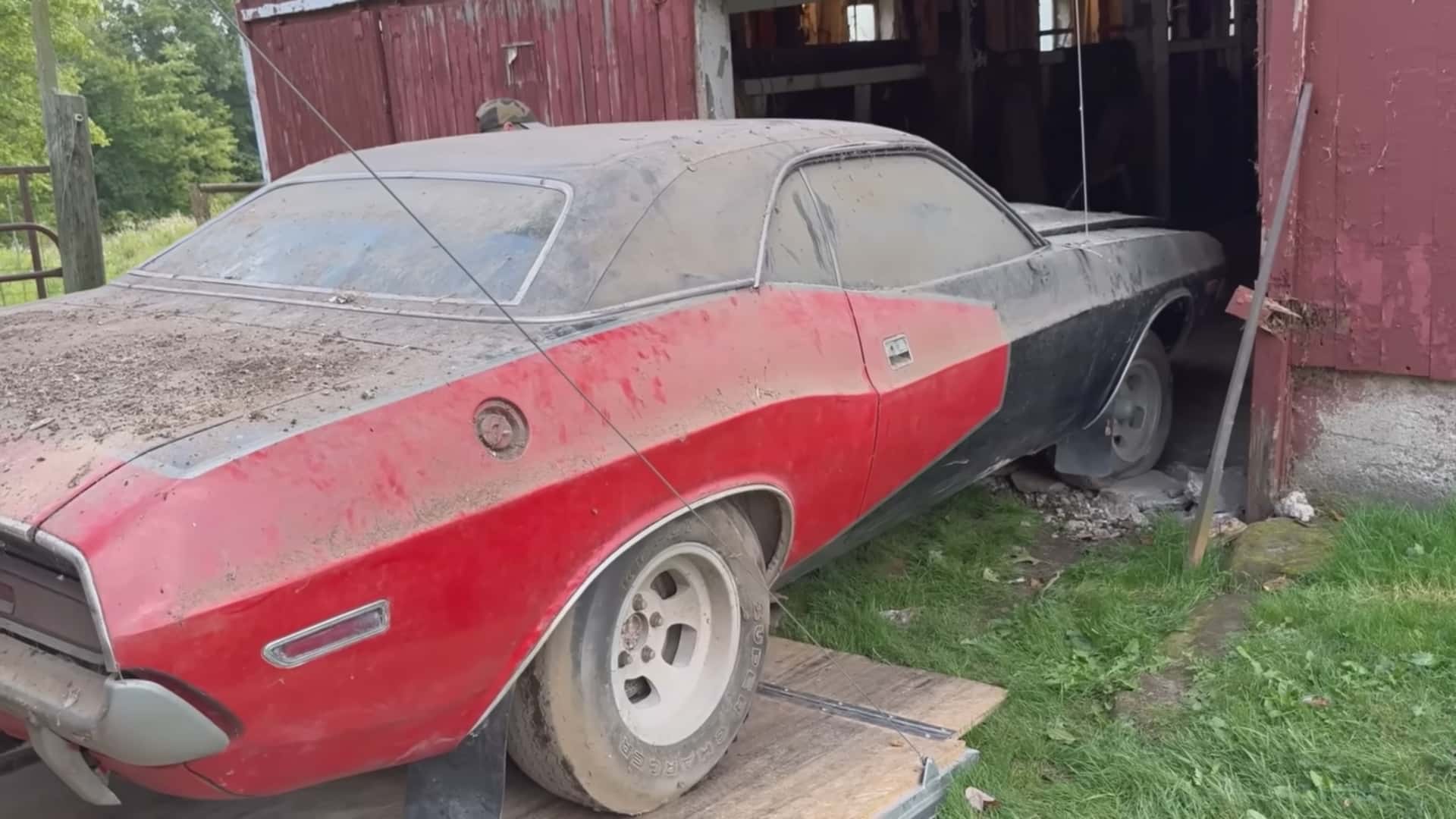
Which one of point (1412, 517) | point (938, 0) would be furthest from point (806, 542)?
point (938, 0)

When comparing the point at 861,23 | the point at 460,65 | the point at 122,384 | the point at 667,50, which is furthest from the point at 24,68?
the point at 122,384

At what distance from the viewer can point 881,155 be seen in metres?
4.09

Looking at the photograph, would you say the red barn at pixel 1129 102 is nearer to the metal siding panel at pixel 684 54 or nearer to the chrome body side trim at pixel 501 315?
the metal siding panel at pixel 684 54

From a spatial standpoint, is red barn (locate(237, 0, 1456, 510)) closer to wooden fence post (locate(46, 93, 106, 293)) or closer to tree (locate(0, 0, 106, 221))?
wooden fence post (locate(46, 93, 106, 293))

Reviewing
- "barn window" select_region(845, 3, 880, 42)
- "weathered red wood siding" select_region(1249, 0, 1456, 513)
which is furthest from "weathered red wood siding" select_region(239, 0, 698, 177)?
"barn window" select_region(845, 3, 880, 42)

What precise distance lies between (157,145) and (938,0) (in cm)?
3669

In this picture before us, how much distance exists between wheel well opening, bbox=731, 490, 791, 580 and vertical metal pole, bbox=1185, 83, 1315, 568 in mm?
1861

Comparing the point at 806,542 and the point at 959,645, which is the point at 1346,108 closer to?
the point at 959,645

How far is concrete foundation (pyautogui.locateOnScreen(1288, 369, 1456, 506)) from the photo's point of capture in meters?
4.63

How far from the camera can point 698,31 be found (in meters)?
7.02

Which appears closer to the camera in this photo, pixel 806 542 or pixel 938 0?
pixel 806 542

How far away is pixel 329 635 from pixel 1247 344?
11.6ft

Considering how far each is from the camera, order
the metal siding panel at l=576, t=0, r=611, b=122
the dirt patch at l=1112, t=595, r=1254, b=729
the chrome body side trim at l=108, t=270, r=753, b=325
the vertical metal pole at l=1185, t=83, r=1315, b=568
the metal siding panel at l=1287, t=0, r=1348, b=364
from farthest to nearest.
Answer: the metal siding panel at l=576, t=0, r=611, b=122 < the metal siding panel at l=1287, t=0, r=1348, b=364 < the vertical metal pole at l=1185, t=83, r=1315, b=568 < the dirt patch at l=1112, t=595, r=1254, b=729 < the chrome body side trim at l=108, t=270, r=753, b=325

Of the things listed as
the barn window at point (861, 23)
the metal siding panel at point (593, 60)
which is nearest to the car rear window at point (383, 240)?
the metal siding panel at point (593, 60)
